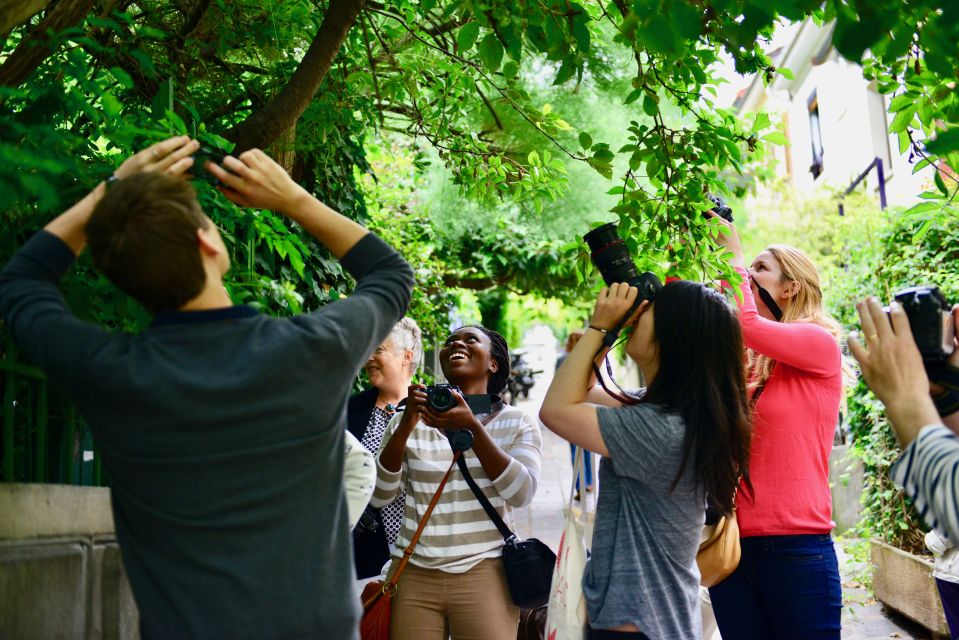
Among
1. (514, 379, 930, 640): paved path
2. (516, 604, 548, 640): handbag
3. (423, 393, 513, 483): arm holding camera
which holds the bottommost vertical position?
(514, 379, 930, 640): paved path

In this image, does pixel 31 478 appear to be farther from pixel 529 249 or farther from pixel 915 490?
pixel 529 249

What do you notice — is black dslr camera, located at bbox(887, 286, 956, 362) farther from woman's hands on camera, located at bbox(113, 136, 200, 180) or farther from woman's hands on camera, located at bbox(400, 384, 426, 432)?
woman's hands on camera, located at bbox(400, 384, 426, 432)

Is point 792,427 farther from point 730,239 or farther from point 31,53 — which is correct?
point 31,53

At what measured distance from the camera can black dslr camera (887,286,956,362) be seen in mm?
2002

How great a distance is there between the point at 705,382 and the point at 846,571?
5599mm

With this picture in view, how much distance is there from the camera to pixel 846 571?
735 cm

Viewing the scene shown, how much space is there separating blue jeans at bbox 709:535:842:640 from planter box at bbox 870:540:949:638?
2.84 m

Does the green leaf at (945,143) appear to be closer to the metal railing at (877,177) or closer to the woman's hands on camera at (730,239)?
the woman's hands on camera at (730,239)

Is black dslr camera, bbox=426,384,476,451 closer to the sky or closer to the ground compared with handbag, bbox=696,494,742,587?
closer to the sky

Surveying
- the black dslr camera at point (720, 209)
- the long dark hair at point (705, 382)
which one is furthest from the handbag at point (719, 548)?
the black dslr camera at point (720, 209)

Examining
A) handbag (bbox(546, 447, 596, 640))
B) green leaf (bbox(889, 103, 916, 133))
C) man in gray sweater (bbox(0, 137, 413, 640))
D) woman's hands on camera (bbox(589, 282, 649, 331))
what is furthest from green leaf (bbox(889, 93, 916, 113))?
man in gray sweater (bbox(0, 137, 413, 640))

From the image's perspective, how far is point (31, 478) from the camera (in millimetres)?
2719

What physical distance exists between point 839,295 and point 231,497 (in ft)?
24.2

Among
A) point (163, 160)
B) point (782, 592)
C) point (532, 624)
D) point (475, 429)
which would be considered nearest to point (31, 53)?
point (163, 160)
